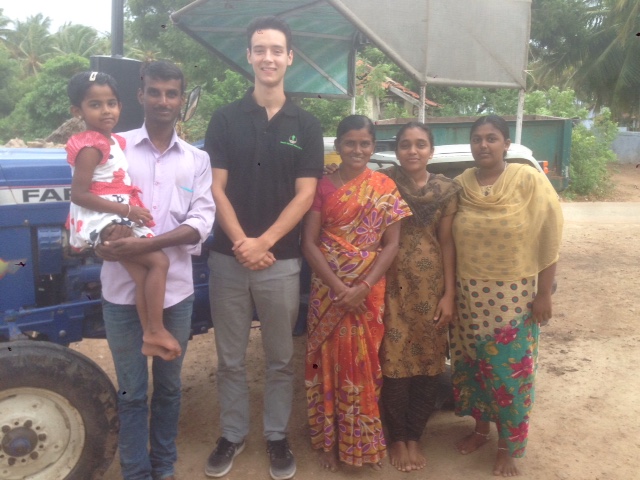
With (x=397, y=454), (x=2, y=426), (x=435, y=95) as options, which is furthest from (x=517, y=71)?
(x=435, y=95)

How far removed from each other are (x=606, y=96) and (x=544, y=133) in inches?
579

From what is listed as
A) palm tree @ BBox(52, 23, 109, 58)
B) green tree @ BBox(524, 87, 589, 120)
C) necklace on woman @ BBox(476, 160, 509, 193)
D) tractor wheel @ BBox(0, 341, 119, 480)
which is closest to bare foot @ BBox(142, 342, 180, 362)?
tractor wheel @ BBox(0, 341, 119, 480)

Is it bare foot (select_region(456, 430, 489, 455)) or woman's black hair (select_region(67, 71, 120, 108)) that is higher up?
woman's black hair (select_region(67, 71, 120, 108))

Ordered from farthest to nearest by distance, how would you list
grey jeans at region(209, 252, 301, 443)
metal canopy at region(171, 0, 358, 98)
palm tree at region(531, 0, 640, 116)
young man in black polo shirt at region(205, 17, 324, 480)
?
palm tree at region(531, 0, 640, 116) < metal canopy at region(171, 0, 358, 98) < grey jeans at region(209, 252, 301, 443) < young man in black polo shirt at region(205, 17, 324, 480)

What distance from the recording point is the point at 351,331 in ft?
8.96

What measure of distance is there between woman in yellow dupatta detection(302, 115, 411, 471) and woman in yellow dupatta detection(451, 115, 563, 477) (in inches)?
13.6

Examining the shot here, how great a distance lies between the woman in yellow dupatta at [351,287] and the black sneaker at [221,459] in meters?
0.45

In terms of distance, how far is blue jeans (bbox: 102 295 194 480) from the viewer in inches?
94.3

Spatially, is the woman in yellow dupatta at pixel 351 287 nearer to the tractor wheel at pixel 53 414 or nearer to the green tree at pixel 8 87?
the tractor wheel at pixel 53 414

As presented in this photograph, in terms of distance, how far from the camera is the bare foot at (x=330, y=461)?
2.88 meters

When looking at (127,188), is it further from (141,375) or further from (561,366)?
(561,366)

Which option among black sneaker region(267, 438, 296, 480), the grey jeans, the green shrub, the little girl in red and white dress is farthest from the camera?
the green shrub

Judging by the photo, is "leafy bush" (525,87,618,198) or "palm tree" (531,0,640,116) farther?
"palm tree" (531,0,640,116)

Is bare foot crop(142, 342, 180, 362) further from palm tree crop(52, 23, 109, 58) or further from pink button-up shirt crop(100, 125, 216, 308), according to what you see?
palm tree crop(52, 23, 109, 58)
